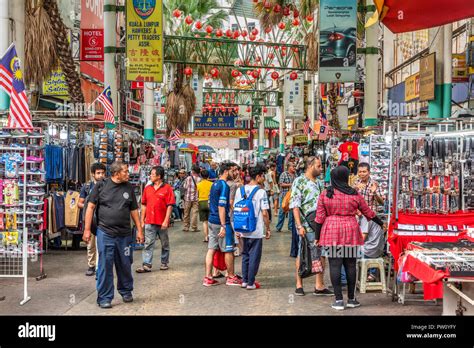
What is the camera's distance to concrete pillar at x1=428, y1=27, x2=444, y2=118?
15.1 meters

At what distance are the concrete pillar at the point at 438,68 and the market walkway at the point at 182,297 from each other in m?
6.04

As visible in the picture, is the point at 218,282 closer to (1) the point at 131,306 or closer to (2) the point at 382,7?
(1) the point at 131,306

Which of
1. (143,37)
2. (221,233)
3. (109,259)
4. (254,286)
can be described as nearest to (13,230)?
(109,259)

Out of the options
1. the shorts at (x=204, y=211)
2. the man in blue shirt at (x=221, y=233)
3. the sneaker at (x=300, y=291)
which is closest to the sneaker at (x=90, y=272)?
the man in blue shirt at (x=221, y=233)

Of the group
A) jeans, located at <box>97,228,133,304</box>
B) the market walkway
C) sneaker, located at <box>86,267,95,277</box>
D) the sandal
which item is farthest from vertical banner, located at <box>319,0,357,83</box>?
jeans, located at <box>97,228,133,304</box>

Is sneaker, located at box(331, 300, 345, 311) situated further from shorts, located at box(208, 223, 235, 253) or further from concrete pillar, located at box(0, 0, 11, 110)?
concrete pillar, located at box(0, 0, 11, 110)

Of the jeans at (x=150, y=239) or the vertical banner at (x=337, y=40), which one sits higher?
the vertical banner at (x=337, y=40)

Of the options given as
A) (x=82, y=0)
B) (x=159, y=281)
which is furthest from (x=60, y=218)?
(x=82, y=0)

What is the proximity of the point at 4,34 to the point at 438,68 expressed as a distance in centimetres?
991

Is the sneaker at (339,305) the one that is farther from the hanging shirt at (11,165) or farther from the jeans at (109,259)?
the hanging shirt at (11,165)

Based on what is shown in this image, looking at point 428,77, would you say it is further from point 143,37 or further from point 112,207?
point 112,207

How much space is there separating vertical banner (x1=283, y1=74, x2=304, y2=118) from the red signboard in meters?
14.4

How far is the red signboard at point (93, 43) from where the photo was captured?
21.0 m
